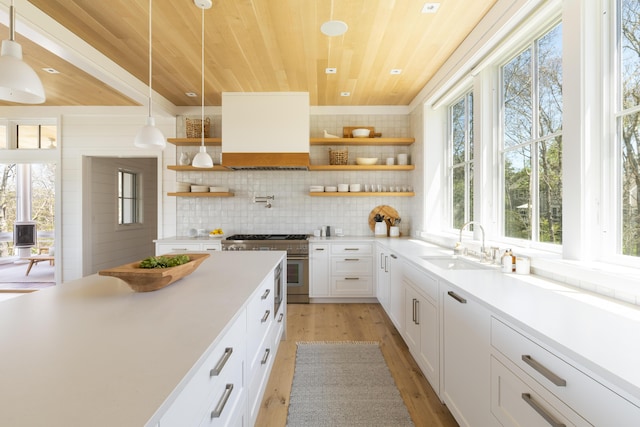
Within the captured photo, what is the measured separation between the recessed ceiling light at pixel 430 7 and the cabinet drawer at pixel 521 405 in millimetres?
2322

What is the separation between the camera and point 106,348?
0.84 m

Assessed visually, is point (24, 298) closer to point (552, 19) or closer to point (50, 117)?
point (552, 19)

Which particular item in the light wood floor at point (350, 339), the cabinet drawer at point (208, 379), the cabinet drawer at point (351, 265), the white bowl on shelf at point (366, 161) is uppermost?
the white bowl on shelf at point (366, 161)

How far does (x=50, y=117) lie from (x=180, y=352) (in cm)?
537

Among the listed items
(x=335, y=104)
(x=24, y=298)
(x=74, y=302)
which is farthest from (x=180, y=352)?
(x=335, y=104)

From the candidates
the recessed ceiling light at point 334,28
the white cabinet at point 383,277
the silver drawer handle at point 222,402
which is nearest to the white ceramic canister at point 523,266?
the white cabinet at point 383,277

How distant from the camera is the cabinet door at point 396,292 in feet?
9.14

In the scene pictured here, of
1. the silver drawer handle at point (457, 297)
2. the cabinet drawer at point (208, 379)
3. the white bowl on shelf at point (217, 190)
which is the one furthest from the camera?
the white bowl on shelf at point (217, 190)

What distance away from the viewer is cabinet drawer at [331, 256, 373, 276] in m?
4.04

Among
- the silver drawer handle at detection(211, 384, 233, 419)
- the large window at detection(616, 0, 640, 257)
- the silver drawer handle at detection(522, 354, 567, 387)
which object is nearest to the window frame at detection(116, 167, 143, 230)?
the silver drawer handle at detection(211, 384, 233, 419)

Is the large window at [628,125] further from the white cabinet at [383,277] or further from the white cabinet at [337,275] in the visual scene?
the white cabinet at [337,275]

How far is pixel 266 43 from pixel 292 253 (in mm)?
2380

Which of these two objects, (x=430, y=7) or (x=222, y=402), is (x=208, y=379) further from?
(x=430, y=7)

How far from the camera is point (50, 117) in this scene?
177 inches
